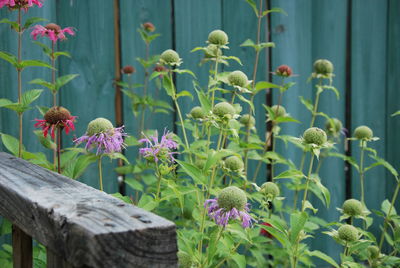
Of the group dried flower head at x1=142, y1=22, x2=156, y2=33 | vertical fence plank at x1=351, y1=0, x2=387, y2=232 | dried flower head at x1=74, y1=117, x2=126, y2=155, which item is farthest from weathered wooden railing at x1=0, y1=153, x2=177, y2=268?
vertical fence plank at x1=351, y1=0, x2=387, y2=232

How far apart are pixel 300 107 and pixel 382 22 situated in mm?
719

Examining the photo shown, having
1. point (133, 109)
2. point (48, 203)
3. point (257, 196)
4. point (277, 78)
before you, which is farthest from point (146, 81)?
point (48, 203)

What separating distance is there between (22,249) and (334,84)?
2.26 meters

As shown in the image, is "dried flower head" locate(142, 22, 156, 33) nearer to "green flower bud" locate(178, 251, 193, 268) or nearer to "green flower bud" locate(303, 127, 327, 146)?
"green flower bud" locate(303, 127, 327, 146)

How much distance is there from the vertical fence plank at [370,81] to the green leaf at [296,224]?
1451 mm

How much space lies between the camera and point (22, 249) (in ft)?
3.82

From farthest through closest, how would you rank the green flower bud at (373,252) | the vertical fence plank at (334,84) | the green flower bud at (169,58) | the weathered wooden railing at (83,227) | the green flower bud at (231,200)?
1. the vertical fence plank at (334,84)
2. the green flower bud at (373,252)
3. the green flower bud at (169,58)
4. the green flower bud at (231,200)
5. the weathered wooden railing at (83,227)

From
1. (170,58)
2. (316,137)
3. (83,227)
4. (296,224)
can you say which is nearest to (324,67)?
(316,137)

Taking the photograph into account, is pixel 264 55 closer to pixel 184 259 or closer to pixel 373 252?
pixel 373 252

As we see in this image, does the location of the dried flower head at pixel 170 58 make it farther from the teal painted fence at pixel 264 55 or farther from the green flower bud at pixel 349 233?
the green flower bud at pixel 349 233

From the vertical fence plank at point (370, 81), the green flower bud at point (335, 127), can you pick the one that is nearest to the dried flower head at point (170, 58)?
the green flower bud at point (335, 127)

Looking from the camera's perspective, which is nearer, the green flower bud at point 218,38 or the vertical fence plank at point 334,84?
the green flower bud at point 218,38

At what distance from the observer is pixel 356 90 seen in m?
3.04

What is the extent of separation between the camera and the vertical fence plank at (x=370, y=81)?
3.04 m
